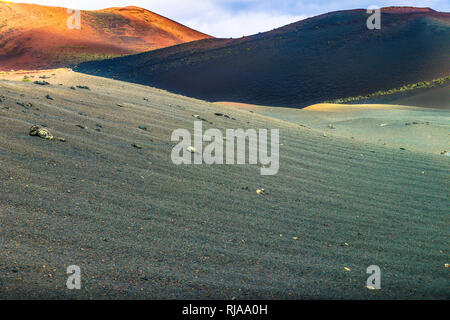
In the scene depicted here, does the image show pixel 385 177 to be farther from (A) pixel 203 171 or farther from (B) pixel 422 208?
(A) pixel 203 171

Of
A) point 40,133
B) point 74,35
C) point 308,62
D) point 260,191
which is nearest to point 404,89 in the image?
point 308,62

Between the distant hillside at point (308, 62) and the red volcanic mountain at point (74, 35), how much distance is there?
1042 centimetres

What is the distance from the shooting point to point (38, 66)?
46906mm

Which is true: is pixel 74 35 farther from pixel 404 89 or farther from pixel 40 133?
pixel 40 133

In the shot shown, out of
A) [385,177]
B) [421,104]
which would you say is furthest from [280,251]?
[421,104]

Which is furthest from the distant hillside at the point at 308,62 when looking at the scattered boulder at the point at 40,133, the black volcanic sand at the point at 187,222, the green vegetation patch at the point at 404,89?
the scattered boulder at the point at 40,133

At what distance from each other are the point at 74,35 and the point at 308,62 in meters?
38.0

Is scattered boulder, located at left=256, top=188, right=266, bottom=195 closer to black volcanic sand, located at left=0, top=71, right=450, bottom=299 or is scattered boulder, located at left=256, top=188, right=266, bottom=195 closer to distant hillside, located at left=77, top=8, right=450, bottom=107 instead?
black volcanic sand, located at left=0, top=71, right=450, bottom=299

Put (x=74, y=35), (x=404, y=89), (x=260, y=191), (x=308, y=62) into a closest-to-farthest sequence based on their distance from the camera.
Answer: (x=260, y=191)
(x=404, y=89)
(x=308, y=62)
(x=74, y=35)

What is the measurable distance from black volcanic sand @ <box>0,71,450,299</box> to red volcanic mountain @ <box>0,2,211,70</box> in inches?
1839

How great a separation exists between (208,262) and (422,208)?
8.50 feet

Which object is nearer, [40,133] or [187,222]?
[187,222]

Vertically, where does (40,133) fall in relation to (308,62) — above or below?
below

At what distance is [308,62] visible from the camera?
34.1 metres
